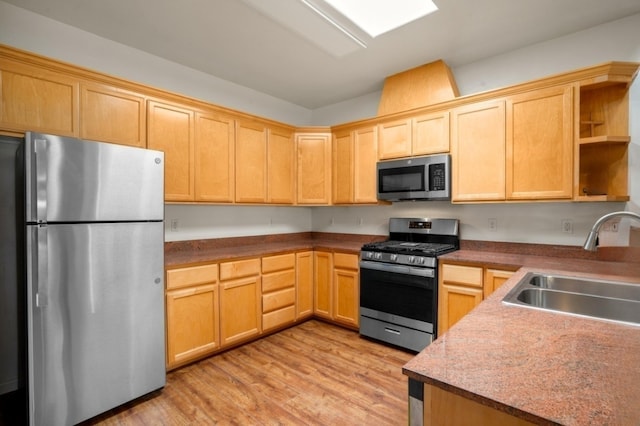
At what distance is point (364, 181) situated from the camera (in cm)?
349

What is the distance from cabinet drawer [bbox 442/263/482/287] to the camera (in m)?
2.48

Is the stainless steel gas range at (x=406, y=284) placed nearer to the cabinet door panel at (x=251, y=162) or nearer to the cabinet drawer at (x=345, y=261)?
the cabinet drawer at (x=345, y=261)

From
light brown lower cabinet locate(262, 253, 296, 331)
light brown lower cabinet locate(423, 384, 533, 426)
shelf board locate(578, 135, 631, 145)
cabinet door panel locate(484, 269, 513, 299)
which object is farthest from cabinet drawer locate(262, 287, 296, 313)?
shelf board locate(578, 135, 631, 145)

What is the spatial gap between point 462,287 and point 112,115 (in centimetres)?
314

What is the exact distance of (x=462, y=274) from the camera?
2559mm

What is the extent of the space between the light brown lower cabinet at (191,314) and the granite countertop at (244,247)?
117 mm

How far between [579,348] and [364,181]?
2.69 metres

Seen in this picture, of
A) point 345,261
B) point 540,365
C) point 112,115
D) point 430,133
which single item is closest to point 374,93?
point 430,133

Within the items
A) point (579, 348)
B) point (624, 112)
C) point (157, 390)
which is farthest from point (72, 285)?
point (624, 112)

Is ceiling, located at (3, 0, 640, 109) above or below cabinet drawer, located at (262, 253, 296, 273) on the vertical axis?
above

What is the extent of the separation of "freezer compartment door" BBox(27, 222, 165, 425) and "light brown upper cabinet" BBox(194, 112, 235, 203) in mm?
836

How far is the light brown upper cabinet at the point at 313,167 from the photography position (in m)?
3.78

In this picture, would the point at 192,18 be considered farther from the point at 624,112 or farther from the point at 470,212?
the point at 624,112

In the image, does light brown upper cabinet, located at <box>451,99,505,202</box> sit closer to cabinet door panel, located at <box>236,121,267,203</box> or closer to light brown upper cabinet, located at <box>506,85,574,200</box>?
light brown upper cabinet, located at <box>506,85,574,200</box>
